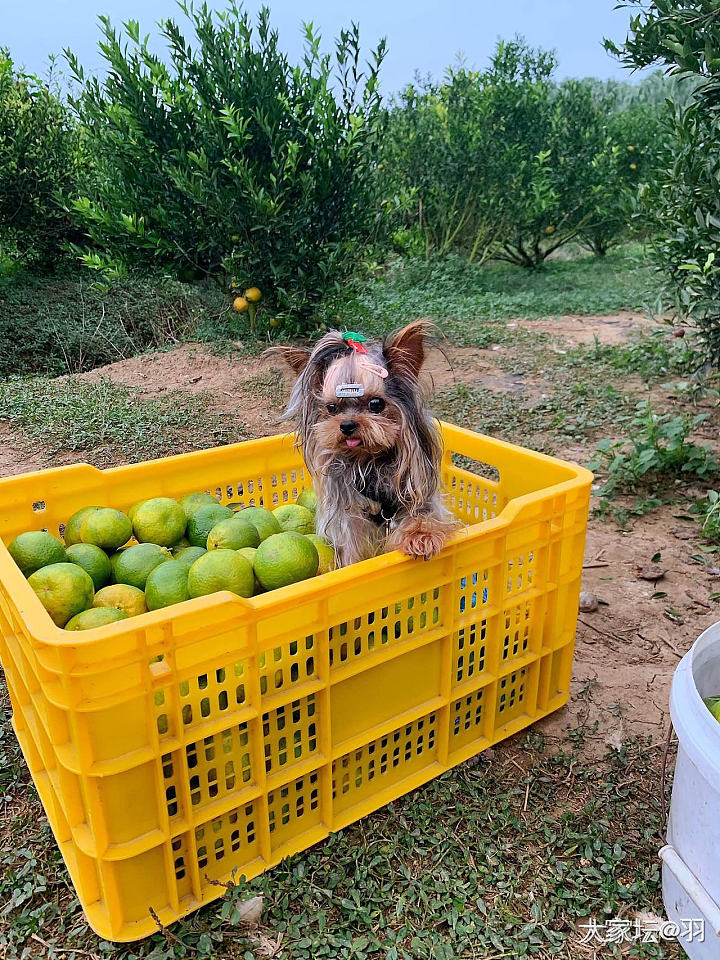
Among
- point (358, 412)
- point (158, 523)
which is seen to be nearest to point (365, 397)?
point (358, 412)

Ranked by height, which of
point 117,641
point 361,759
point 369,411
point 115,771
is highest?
point 369,411

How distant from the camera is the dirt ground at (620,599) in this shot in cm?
270

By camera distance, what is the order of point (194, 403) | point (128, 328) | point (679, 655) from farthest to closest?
point (128, 328)
point (194, 403)
point (679, 655)

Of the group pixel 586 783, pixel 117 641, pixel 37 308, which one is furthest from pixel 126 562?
pixel 37 308

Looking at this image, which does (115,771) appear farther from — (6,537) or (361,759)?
(6,537)

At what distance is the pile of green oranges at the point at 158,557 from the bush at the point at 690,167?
280cm

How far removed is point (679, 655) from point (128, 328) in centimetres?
718

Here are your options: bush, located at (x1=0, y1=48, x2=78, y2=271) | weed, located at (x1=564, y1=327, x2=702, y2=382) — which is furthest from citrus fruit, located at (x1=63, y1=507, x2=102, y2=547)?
bush, located at (x1=0, y1=48, x2=78, y2=271)

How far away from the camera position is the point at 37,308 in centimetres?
854

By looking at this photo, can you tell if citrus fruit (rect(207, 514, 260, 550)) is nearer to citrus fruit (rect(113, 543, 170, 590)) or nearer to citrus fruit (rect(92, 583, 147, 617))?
citrus fruit (rect(113, 543, 170, 590))

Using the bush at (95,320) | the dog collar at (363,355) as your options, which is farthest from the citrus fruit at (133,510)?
the bush at (95,320)

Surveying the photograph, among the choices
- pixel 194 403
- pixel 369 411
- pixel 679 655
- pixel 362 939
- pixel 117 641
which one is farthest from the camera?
pixel 194 403

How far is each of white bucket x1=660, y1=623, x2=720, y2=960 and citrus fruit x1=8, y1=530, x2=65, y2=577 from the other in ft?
6.01

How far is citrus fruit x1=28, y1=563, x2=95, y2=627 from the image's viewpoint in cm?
204
